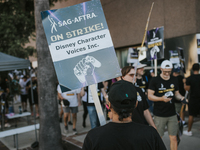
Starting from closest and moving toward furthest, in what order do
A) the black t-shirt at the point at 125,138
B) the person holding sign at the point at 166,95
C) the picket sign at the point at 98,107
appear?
the black t-shirt at the point at 125,138 → the picket sign at the point at 98,107 → the person holding sign at the point at 166,95

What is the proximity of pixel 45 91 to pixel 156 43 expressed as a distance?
3.35m

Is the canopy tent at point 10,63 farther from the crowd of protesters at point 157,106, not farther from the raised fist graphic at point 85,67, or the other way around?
the raised fist graphic at point 85,67

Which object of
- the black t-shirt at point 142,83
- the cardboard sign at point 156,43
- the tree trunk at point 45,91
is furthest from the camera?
the black t-shirt at point 142,83

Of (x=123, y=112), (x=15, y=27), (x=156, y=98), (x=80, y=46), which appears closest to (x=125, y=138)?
(x=123, y=112)

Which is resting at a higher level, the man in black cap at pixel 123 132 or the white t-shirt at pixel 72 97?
the man in black cap at pixel 123 132

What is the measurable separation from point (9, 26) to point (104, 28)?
9003 mm

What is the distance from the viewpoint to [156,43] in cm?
614

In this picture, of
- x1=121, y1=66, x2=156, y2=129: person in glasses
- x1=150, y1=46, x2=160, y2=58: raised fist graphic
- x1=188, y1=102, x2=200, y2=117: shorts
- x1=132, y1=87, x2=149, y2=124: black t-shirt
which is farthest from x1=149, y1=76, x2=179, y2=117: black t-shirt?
x1=150, y1=46, x2=160, y2=58: raised fist graphic

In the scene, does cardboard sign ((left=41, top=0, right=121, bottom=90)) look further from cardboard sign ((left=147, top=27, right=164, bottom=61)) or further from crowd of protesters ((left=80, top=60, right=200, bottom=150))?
cardboard sign ((left=147, top=27, right=164, bottom=61))

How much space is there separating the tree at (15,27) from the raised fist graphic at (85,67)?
8345 millimetres

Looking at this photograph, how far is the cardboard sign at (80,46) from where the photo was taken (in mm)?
2748

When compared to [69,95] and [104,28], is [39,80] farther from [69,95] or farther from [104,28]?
[104,28]

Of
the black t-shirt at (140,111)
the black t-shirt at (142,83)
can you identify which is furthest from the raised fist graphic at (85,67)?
the black t-shirt at (142,83)

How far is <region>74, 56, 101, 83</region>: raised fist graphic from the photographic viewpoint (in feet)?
9.00
